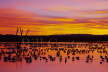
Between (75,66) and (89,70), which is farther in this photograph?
(75,66)

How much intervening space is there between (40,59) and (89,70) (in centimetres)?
473

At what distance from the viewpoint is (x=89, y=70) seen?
642 inches

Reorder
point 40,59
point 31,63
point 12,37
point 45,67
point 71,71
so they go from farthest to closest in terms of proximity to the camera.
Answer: point 12,37
point 40,59
point 31,63
point 45,67
point 71,71

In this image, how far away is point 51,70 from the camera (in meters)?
16.2

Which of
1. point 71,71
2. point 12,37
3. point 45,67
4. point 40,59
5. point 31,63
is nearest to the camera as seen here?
point 71,71

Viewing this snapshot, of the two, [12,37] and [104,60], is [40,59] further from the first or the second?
[12,37]

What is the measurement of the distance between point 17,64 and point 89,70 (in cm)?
431

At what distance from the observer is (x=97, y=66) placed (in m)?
17.6

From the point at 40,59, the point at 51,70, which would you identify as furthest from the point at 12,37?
the point at 51,70

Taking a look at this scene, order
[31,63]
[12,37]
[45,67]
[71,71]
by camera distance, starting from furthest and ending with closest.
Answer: [12,37], [31,63], [45,67], [71,71]

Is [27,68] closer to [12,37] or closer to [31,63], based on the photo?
[31,63]

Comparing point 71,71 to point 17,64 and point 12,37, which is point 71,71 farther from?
point 12,37

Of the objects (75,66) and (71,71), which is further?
(75,66)

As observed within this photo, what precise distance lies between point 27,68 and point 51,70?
1.39 m
